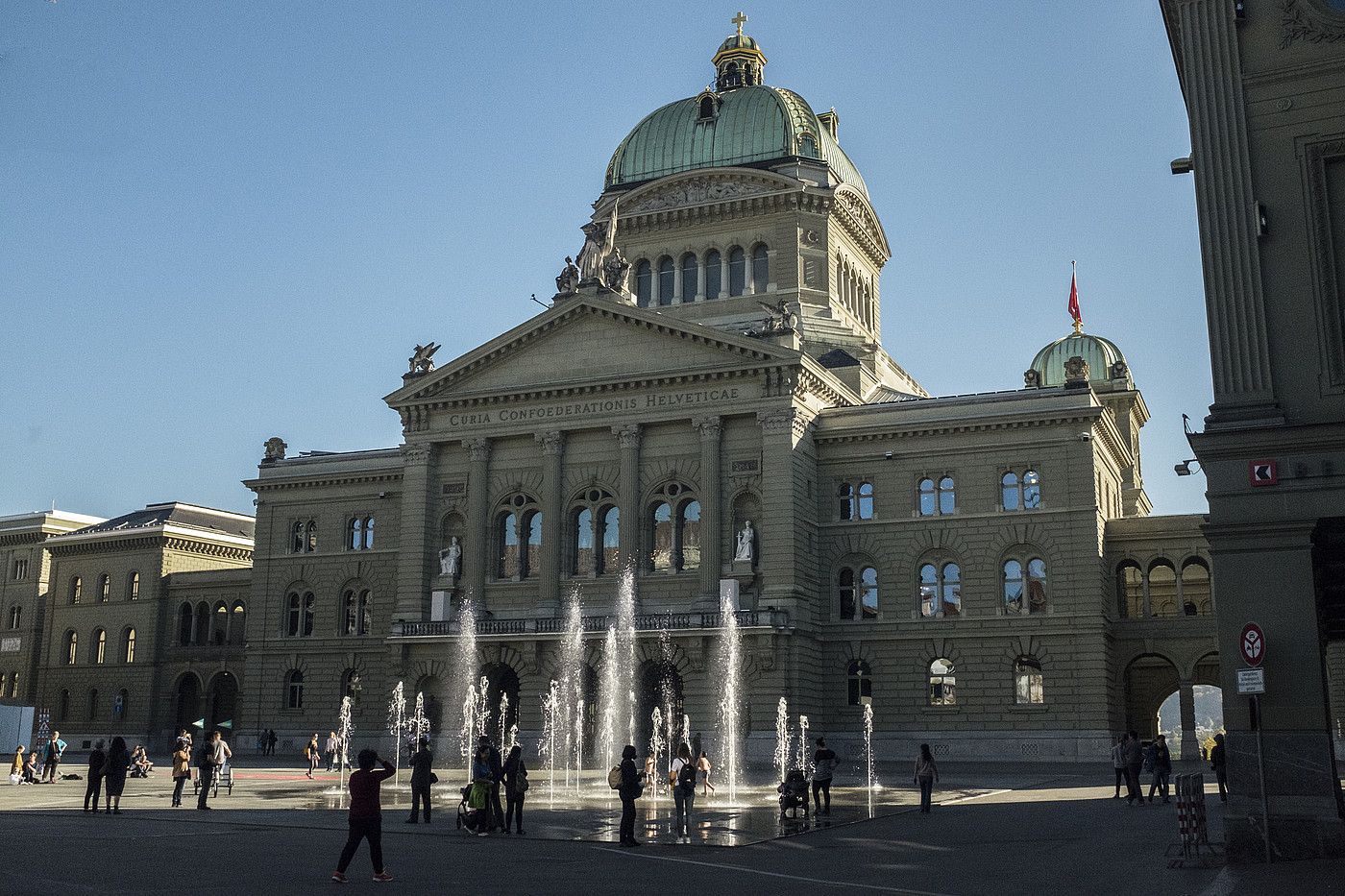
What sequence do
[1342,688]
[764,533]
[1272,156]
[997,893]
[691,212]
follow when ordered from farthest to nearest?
[691,212]
[764,533]
[1342,688]
[1272,156]
[997,893]

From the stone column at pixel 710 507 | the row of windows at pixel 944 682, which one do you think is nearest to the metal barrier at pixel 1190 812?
the row of windows at pixel 944 682

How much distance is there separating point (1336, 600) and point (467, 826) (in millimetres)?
16995

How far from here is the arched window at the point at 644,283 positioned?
6988cm

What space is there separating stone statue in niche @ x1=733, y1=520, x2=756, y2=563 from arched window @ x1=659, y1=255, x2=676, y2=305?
63.1 feet

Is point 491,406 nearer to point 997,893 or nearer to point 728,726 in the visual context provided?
point 728,726

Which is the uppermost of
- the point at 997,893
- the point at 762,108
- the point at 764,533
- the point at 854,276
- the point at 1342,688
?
the point at 762,108

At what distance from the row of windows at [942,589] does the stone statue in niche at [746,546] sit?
480 centimetres

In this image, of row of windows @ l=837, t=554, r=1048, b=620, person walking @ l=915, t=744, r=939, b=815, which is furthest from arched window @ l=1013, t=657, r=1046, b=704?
person walking @ l=915, t=744, r=939, b=815

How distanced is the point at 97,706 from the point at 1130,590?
190 feet

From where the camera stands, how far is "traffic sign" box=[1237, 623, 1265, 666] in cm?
1794

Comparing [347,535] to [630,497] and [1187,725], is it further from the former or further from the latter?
[1187,725]

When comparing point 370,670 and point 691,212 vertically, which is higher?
point 691,212

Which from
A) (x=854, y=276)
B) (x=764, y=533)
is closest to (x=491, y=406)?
(x=764, y=533)

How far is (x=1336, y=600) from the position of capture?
970 inches
